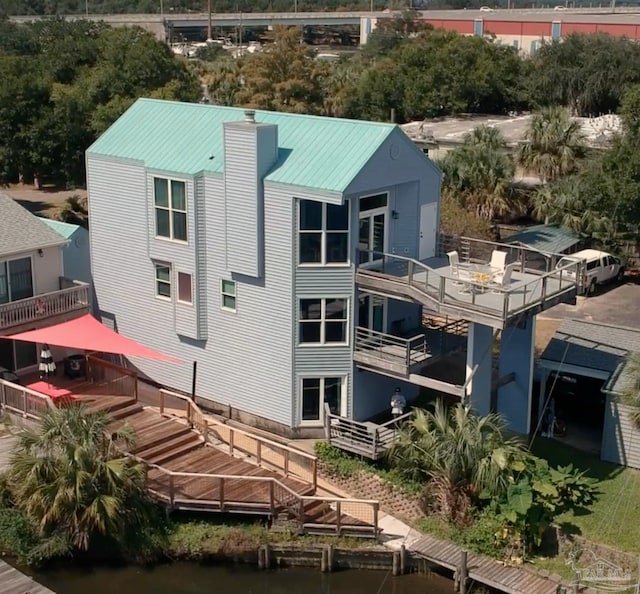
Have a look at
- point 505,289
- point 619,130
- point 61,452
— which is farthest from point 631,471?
point 619,130

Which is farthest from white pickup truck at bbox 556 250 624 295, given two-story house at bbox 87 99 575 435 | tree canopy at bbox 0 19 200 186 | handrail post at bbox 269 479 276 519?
tree canopy at bbox 0 19 200 186

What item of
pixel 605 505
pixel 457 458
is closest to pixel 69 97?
pixel 457 458

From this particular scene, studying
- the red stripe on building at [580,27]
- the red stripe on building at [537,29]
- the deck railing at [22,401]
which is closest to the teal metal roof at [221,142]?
the deck railing at [22,401]

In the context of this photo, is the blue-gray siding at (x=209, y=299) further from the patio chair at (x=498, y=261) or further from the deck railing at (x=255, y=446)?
the patio chair at (x=498, y=261)

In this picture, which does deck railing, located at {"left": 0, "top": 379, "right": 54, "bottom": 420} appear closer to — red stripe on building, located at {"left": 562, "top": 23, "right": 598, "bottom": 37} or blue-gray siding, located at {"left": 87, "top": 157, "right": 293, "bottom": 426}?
blue-gray siding, located at {"left": 87, "top": 157, "right": 293, "bottom": 426}

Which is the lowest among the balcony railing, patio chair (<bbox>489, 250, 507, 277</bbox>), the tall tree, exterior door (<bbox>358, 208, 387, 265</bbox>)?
the balcony railing

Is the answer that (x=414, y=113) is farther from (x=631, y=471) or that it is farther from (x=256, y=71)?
(x=631, y=471)

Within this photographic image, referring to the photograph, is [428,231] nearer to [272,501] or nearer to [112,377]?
[272,501]
